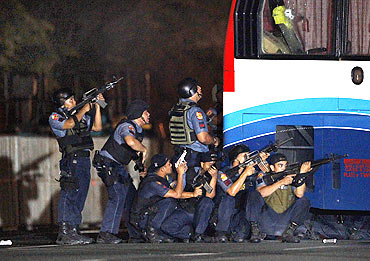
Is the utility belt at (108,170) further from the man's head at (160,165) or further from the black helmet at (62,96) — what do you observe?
the black helmet at (62,96)

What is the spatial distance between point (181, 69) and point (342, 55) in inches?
384

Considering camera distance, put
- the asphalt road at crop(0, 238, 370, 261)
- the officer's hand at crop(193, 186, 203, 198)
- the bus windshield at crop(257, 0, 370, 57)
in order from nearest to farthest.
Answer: the asphalt road at crop(0, 238, 370, 261), the officer's hand at crop(193, 186, 203, 198), the bus windshield at crop(257, 0, 370, 57)

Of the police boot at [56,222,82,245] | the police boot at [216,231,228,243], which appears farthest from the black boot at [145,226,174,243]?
the police boot at [56,222,82,245]

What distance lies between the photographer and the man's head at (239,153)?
51.5ft

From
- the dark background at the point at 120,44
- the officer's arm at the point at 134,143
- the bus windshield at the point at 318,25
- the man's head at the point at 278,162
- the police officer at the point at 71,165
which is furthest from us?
the dark background at the point at 120,44

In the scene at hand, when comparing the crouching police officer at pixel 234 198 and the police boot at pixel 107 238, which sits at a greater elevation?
the crouching police officer at pixel 234 198

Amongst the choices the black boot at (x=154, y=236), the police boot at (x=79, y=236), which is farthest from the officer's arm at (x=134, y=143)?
the police boot at (x=79, y=236)

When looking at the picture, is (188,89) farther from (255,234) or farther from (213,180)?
(255,234)

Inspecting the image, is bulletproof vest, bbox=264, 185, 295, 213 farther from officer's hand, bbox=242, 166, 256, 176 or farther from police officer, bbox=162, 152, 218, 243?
police officer, bbox=162, 152, 218, 243

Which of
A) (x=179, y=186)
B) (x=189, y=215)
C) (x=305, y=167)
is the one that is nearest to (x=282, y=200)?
(x=305, y=167)

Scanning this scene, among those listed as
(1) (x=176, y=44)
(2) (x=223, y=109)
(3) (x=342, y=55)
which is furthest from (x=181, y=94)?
(1) (x=176, y=44)

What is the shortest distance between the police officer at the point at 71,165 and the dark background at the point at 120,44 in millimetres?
7484

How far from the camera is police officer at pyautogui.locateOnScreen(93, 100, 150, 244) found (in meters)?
15.4

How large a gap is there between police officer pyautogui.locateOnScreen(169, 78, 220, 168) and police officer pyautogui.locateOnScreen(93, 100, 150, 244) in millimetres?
397
